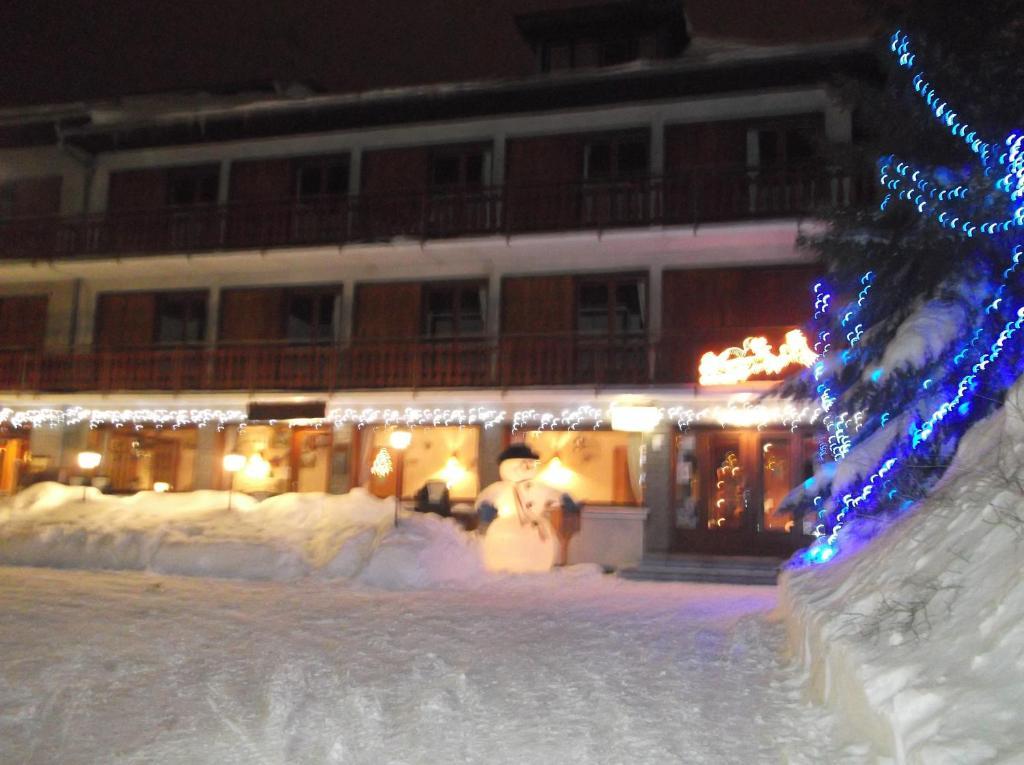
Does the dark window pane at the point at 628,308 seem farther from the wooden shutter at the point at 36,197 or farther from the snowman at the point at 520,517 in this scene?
the wooden shutter at the point at 36,197

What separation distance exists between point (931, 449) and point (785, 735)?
12.7ft

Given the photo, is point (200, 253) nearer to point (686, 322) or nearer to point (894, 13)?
point (686, 322)

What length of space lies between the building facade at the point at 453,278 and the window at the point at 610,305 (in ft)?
0.15

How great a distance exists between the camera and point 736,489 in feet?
55.0

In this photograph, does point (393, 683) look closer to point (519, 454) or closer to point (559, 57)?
point (519, 454)

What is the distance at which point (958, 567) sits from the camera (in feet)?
16.5

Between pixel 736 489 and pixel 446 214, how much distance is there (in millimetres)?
8053

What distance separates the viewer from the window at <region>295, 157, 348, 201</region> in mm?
20297

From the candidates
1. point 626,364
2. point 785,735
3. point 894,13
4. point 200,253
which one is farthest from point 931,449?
point 200,253

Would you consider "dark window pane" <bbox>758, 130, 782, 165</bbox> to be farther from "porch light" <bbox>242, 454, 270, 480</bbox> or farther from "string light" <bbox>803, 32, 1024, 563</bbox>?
"porch light" <bbox>242, 454, 270, 480</bbox>

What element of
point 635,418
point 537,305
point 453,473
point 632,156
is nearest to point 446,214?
point 537,305

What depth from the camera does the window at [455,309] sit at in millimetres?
18828

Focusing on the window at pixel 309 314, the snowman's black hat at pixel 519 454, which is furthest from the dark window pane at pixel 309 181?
the snowman's black hat at pixel 519 454

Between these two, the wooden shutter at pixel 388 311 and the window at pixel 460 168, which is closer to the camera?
the wooden shutter at pixel 388 311
